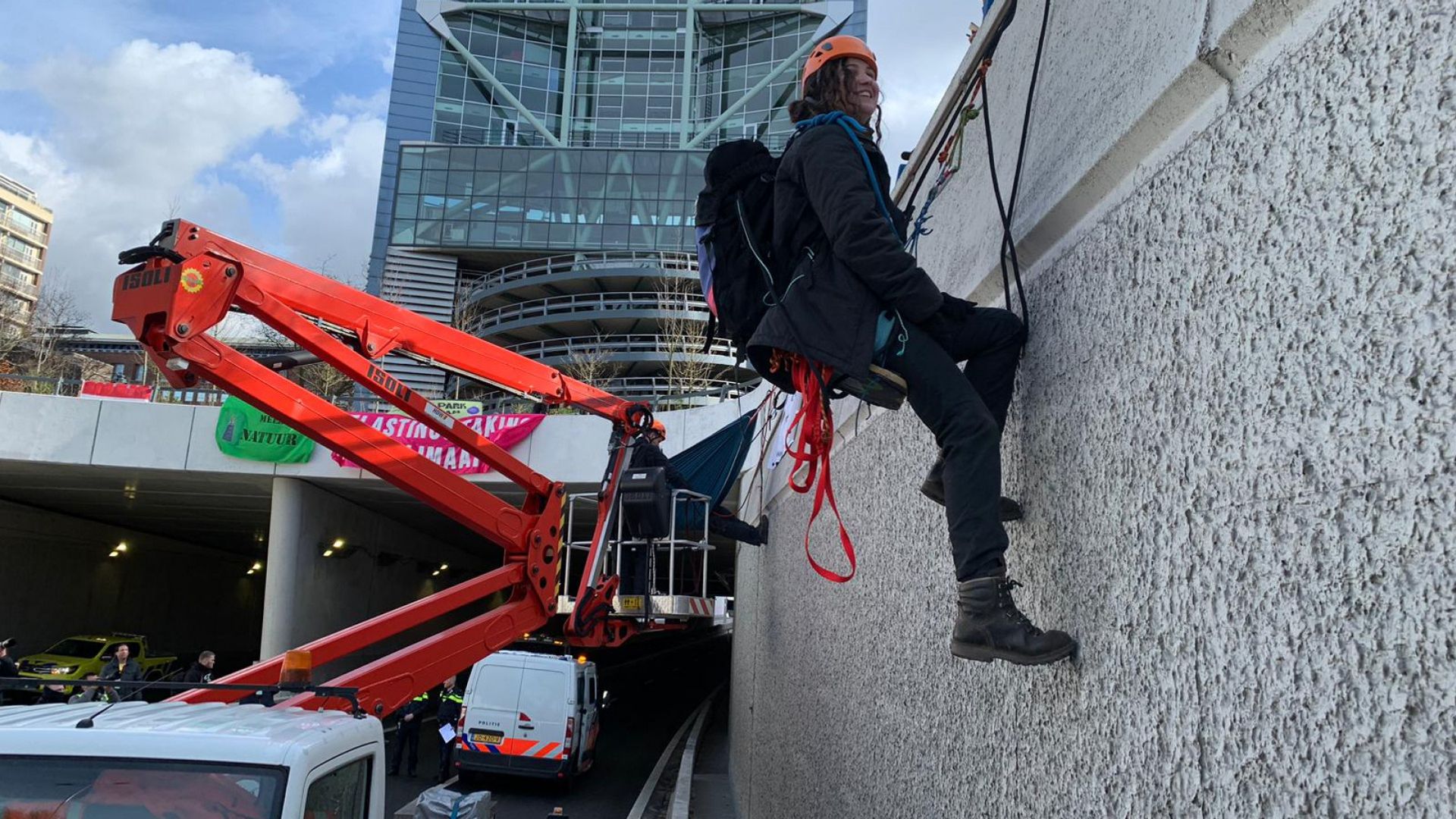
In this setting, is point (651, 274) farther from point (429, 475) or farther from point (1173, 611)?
point (1173, 611)

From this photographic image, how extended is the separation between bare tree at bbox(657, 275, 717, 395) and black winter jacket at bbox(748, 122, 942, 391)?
133 feet

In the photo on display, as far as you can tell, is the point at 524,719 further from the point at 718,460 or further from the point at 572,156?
the point at 572,156

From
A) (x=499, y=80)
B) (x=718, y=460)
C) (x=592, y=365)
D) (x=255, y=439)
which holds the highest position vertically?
(x=499, y=80)

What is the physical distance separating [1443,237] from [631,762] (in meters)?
18.7

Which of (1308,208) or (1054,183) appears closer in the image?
(1308,208)

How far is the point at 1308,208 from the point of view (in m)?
1.37

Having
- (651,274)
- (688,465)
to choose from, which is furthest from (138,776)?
(651,274)

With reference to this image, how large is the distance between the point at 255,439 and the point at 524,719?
32.3ft

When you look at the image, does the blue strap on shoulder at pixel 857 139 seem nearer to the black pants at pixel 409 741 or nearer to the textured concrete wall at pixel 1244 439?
the textured concrete wall at pixel 1244 439

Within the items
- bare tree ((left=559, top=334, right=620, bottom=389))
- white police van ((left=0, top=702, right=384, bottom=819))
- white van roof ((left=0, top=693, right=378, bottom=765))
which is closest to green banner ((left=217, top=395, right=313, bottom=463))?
white van roof ((left=0, top=693, right=378, bottom=765))

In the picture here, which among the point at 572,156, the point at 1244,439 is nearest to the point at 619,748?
the point at 1244,439

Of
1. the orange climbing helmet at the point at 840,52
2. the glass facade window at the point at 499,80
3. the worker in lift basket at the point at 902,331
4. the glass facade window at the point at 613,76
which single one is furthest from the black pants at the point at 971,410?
the glass facade window at the point at 499,80

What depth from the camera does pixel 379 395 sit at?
27.2ft

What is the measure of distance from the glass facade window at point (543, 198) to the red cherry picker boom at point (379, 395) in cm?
5187
